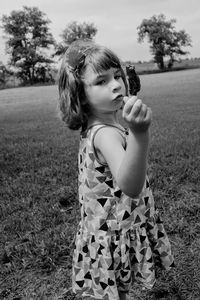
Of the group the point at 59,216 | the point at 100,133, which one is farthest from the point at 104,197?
the point at 59,216

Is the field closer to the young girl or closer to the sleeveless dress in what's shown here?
the young girl

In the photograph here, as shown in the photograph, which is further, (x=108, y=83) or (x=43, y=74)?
(x=43, y=74)

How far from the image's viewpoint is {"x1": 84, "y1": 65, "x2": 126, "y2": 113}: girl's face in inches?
64.2

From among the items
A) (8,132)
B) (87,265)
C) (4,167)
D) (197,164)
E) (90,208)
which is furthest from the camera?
(8,132)

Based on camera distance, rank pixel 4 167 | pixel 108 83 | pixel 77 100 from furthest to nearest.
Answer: pixel 4 167, pixel 77 100, pixel 108 83

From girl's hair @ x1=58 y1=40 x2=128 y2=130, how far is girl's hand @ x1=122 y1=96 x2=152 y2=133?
53cm

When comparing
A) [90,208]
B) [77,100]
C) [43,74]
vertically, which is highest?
[77,100]

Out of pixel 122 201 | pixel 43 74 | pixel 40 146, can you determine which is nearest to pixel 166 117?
pixel 40 146

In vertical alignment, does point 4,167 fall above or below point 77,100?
below

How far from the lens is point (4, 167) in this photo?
5.86 m

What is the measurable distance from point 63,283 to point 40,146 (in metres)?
4.83

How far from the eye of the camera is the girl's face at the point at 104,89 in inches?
64.2

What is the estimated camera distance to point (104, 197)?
1.85m

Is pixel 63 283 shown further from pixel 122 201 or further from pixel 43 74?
pixel 43 74
